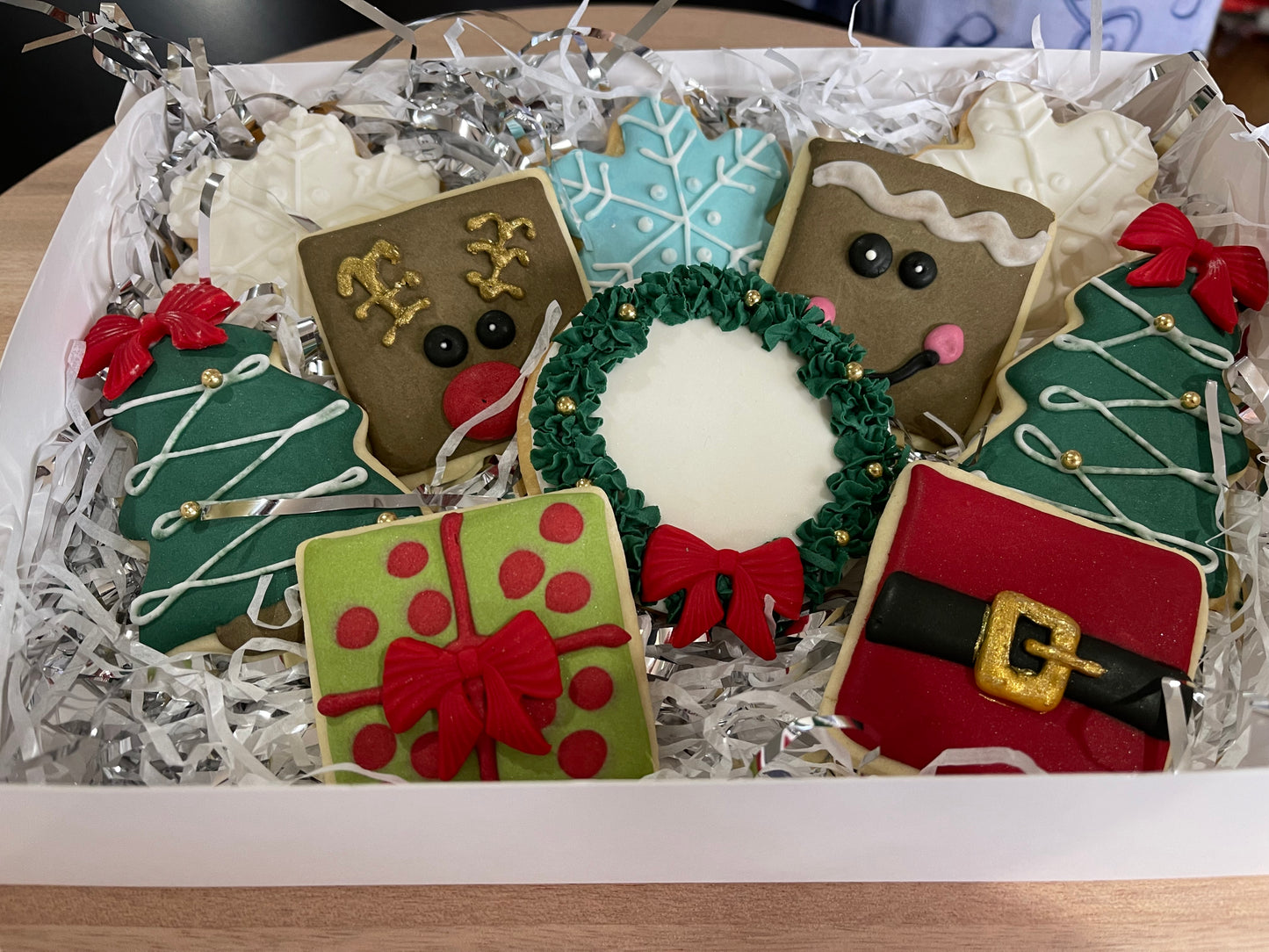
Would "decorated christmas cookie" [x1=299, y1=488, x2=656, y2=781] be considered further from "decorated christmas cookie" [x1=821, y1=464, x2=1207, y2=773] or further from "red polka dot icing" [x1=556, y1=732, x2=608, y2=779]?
"decorated christmas cookie" [x1=821, y1=464, x2=1207, y2=773]

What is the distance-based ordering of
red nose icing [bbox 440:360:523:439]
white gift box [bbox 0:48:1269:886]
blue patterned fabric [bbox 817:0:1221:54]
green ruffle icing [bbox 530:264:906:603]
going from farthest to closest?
1. blue patterned fabric [bbox 817:0:1221:54]
2. red nose icing [bbox 440:360:523:439]
3. green ruffle icing [bbox 530:264:906:603]
4. white gift box [bbox 0:48:1269:886]

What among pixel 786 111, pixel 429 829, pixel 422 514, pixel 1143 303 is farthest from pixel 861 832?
pixel 786 111

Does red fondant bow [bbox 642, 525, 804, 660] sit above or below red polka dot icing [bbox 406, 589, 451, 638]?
above

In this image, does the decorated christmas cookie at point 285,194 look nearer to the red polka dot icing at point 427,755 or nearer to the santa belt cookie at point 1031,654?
the red polka dot icing at point 427,755

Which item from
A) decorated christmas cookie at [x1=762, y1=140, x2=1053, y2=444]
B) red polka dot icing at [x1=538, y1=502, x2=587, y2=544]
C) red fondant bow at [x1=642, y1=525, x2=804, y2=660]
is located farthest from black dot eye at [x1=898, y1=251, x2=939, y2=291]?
red polka dot icing at [x1=538, y1=502, x2=587, y2=544]

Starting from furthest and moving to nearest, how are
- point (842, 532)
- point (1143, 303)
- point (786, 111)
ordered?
1. point (786, 111)
2. point (1143, 303)
3. point (842, 532)

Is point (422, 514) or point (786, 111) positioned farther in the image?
point (786, 111)

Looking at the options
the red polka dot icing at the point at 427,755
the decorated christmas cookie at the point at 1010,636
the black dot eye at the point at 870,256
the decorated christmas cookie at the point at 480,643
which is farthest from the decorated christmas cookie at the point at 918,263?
the red polka dot icing at the point at 427,755

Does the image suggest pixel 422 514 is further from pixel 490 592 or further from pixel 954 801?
pixel 954 801
